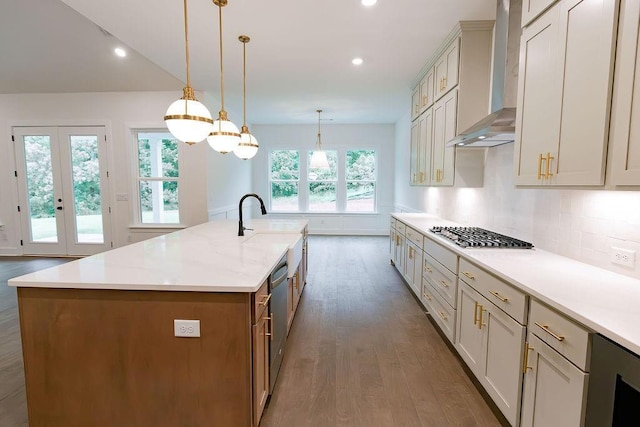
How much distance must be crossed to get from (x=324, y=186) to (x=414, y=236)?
4804mm

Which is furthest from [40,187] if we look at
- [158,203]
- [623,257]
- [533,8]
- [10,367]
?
[623,257]

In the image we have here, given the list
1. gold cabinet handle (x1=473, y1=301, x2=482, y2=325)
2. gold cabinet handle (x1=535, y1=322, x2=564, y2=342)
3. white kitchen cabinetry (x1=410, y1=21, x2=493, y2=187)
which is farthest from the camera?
white kitchen cabinetry (x1=410, y1=21, x2=493, y2=187)

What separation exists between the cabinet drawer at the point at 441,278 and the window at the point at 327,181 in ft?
16.7

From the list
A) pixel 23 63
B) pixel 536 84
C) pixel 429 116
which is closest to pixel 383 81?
pixel 429 116

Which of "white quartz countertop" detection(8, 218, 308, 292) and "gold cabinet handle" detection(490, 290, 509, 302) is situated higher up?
"white quartz countertop" detection(8, 218, 308, 292)

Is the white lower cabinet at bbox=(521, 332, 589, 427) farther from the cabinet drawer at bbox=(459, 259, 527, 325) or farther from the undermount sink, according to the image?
the undermount sink

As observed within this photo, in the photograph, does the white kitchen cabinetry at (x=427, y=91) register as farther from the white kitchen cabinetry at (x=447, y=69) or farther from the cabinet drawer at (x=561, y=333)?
the cabinet drawer at (x=561, y=333)

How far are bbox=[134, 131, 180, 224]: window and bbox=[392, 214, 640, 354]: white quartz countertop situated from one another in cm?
487

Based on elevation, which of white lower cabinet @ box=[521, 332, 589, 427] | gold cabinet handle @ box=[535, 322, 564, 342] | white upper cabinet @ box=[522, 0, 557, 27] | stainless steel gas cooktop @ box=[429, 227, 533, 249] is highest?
white upper cabinet @ box=[522, 0, 557, 27]

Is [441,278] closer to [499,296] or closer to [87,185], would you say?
[499,296]

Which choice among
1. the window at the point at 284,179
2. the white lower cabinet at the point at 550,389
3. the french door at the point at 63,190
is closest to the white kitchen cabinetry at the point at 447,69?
the white lower cabinet at the point at 550,389

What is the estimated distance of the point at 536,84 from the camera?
6.15ft

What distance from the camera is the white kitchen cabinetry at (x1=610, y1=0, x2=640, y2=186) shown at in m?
1.26

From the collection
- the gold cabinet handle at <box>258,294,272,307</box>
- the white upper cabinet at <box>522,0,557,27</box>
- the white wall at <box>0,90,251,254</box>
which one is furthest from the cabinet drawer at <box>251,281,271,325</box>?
the white wall at <box>0,90,251,254</box>
